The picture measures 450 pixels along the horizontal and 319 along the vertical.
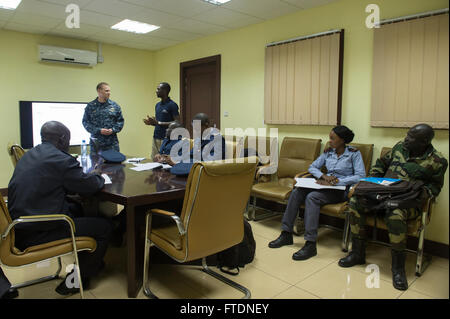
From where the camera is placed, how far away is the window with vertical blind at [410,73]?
2.94 m

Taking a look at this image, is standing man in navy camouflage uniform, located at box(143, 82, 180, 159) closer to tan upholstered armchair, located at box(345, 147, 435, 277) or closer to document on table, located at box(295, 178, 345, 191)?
document on table, located at box(295, 178, 345, 191)

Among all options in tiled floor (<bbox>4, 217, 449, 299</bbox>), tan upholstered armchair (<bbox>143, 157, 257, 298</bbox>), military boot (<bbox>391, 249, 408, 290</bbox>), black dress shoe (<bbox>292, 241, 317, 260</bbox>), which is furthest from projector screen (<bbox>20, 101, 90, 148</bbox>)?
military boot (<bbox>391, 249, 408, 290</bbox>)

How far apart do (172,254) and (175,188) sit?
445 mm

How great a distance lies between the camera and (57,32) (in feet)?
17.1

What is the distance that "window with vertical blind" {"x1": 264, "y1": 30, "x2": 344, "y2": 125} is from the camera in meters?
3.75

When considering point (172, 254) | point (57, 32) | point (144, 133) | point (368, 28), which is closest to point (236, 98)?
point (368, 28)

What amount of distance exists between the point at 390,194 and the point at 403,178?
0.32 m

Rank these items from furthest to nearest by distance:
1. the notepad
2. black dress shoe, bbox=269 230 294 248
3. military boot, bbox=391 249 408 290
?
black dress shoe, bbox=269 230 294 248
the notepad
military boot, bbox=391 249 408 290

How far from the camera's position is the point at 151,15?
4387mm

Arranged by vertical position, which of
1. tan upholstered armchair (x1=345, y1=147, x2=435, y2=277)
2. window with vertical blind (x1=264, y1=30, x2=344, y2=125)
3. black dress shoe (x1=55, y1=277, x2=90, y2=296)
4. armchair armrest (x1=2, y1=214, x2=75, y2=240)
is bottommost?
black dress shoe (x1=55, y1=277, x2=90, y2=296)

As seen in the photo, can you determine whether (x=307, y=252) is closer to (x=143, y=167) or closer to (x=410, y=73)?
(x=143, y=167)

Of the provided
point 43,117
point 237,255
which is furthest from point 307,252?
point 43,117

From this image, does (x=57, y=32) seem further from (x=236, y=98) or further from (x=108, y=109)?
Answer: (x=236, y=98)

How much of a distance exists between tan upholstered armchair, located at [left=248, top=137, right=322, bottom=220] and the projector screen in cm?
333
